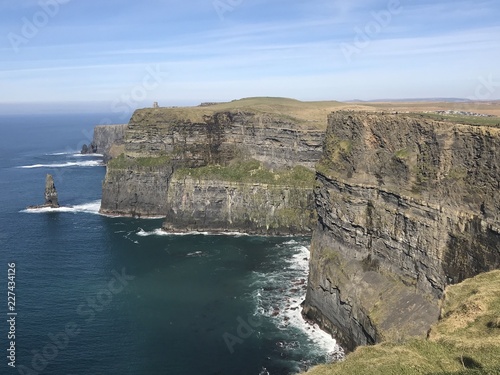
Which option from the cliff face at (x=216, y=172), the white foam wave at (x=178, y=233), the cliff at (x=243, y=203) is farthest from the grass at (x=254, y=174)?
the white foam wave at (x=178, y=233)

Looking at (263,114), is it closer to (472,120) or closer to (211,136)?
(211,136)

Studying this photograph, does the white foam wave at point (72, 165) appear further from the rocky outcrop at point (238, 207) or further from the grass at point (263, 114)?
the rocky outcrop at point (238, 207)

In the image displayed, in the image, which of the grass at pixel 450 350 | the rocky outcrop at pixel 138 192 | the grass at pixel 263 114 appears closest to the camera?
the grass at pixel 450 350

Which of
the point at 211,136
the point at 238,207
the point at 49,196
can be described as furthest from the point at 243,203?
the point at 49,196

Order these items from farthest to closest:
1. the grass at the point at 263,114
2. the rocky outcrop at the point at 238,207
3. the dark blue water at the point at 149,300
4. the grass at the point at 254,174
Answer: the grass at the point at 263,114
the grass at the point at 254,174
the rocky outcrop at the point at 238,207
the dark blue water at the point at 149,300

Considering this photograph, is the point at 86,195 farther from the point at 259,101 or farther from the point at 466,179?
the point at 466,179

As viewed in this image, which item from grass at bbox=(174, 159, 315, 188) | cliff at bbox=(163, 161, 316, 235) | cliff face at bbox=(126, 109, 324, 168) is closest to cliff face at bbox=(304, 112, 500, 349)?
cliff at bbox=(163, 161, 316, 235)

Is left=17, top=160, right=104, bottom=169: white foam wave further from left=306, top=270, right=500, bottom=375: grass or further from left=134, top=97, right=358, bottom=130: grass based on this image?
left=306, top=270, right=500, bottom=375: grass

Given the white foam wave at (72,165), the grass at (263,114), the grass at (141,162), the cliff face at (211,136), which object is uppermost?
the grass at (263,114)
